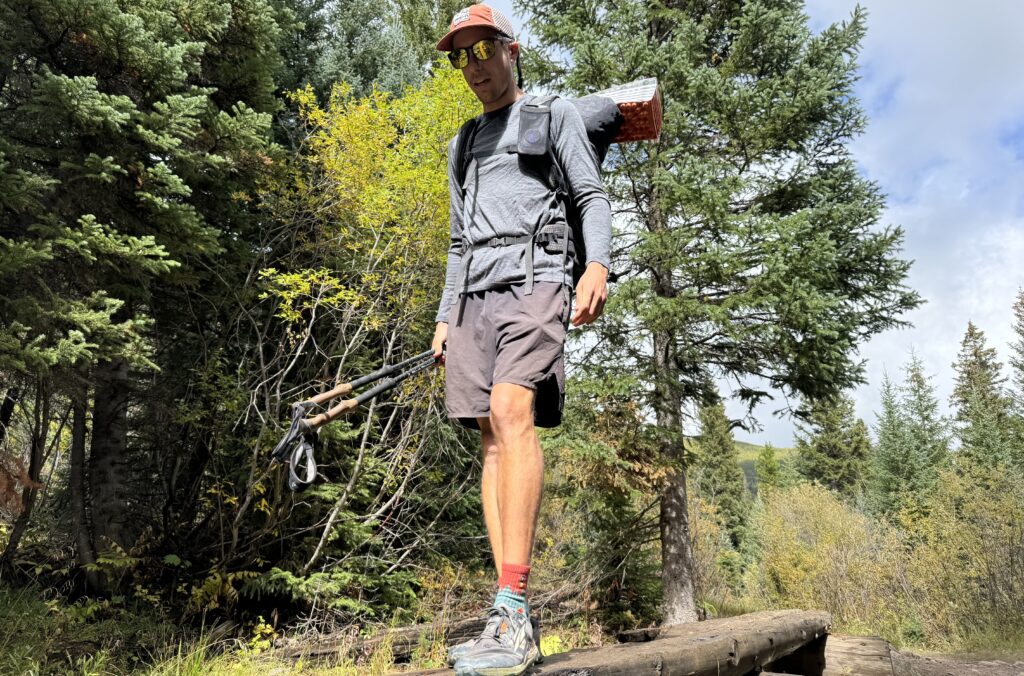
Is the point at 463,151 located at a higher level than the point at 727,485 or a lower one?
higher

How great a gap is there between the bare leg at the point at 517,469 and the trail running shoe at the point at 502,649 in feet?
0.50

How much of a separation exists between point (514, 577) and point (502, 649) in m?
0.19

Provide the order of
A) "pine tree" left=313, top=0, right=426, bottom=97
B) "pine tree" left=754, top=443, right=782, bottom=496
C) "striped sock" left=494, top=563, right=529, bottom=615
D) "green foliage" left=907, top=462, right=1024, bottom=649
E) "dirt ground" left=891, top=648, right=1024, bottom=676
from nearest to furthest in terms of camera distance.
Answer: "striped sock" left=494, top=563, right=529, bottom=615 → "dirt ground" left=891, top=648, right=1024, bottom=676 → "pine tree" left=313, top=0, right=426, bottom=97 → "green foliage" left=907, top=462, right=1024, bottom=649 → "pine tree" left=754, top=443, right=782, bottom=496

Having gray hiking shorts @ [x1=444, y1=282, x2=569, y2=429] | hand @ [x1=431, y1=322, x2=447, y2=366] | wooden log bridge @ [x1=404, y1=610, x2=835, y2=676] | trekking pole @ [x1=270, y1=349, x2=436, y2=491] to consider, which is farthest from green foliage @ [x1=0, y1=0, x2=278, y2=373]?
wooden log bridge @ [x1=404, y1=610, x2=835, y2=676]

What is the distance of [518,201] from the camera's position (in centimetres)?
206

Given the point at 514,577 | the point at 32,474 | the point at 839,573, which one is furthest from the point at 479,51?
the point at 839,573

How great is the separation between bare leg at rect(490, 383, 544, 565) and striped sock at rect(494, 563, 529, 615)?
0.02m

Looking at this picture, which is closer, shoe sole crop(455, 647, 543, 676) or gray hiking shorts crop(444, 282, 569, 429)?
shoe sole crop(455, 647, 543, 676)

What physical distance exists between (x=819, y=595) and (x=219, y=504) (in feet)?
45.8

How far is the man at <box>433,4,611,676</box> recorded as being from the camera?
180cm

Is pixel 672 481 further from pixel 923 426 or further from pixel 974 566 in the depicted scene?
pixel 923 426

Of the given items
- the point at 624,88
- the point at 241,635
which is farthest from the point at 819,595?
the point at 624,88

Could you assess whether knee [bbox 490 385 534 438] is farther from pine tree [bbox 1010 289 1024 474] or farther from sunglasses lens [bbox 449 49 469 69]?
pine tree [bbox 1010 289 1024 474]

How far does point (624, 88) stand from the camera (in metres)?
2.53
